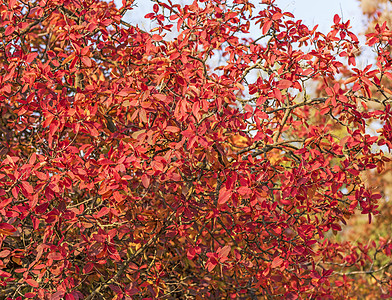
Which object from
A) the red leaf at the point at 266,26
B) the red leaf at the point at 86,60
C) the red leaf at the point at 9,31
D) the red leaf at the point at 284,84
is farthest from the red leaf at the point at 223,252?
the red leaf at the point at 9,31

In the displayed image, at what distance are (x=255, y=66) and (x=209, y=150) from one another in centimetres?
132

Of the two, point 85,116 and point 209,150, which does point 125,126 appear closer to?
point 85,116

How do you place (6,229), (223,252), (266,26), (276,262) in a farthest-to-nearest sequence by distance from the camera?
1. (266,26)
2. (276,262)
3. (223,252)
4. (6,229)

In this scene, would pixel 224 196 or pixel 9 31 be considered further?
pixel 9 31

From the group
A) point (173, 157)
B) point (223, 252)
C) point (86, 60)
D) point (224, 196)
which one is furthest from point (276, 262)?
point (86, 60)

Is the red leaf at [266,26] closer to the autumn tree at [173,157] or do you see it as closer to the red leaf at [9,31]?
the autumn tree at [173,157]

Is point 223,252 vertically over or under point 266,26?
under

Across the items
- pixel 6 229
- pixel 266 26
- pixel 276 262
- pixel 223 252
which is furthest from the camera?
pixel 266 26

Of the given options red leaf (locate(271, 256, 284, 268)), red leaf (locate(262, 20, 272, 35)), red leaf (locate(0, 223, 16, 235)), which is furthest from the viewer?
red leaf (locate(262, 20, 272, 35))

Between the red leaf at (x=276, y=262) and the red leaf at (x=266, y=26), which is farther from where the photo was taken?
the red leaf at (x=266, y=26)

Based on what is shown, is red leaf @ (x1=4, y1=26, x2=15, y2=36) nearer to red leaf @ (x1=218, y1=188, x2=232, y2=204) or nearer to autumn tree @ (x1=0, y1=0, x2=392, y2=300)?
autumn tree @ (x1=0, y1=0, x2=392, y2=300)

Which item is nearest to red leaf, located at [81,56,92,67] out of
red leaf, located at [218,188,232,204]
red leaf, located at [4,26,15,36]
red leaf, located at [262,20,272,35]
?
red leaf, located at [4,26,15,36]

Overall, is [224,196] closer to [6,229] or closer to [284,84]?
[284,84]

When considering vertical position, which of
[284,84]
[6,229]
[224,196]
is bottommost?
[6,229]
